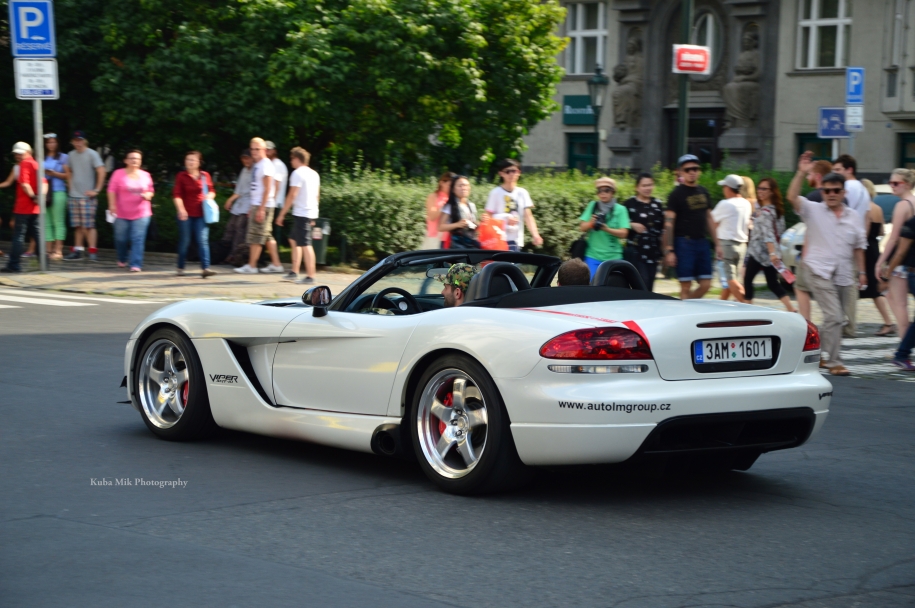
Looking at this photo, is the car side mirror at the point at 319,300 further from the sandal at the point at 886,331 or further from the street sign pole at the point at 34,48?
the street sign pole at the point at 34,48

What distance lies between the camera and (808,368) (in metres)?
6.04

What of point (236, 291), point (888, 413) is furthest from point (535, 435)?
point (236, 291)

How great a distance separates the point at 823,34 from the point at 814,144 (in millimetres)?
3171

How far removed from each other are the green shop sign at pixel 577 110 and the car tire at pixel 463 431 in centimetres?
3654

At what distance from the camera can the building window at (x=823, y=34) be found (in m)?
35.9

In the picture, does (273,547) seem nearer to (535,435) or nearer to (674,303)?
(535,435)

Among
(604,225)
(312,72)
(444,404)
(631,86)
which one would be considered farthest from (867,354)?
(631,86)

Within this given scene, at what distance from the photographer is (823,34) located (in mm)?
36312

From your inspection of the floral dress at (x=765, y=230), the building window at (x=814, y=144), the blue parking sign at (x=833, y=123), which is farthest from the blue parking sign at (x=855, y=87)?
the building window at (x=814, y=144)

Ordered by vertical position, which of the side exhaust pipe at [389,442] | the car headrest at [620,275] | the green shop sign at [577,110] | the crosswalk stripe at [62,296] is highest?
the green shop sign at [577,110]

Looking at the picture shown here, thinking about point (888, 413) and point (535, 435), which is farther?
point (888, 413)

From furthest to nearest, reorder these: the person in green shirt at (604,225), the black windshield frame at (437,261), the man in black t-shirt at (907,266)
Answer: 1. the person in green shirt at (604,225)
2. the man in black t-shirt at (907,266)
3. the black windshield frame at (437,261)

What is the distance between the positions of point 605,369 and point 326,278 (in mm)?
12849

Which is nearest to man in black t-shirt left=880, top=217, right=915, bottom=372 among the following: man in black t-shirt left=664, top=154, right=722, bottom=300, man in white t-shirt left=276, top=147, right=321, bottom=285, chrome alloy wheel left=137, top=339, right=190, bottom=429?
man in black t-shirt left=664, top=154, right=722, bottom=300
